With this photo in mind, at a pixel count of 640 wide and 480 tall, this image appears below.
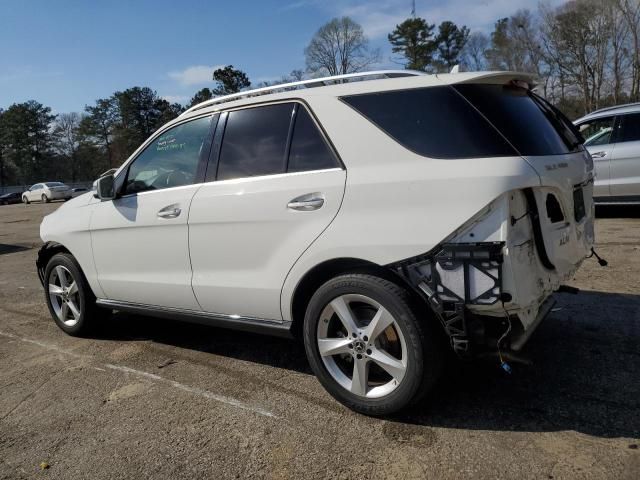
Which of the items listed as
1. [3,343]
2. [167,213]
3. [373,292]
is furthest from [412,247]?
[3,343]

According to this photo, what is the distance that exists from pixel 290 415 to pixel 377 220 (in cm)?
129

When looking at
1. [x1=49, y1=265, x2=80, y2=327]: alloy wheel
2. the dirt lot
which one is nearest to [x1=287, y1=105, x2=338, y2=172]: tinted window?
the dirt lot

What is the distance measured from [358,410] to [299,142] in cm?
166

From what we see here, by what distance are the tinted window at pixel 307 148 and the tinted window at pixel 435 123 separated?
0.33 meters

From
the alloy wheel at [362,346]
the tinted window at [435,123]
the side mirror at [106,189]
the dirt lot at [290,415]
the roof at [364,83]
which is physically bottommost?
the dirt lot at [290,415]

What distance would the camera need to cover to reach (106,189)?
14.2ft

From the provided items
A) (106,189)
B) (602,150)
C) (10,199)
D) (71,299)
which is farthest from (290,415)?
(10,199)

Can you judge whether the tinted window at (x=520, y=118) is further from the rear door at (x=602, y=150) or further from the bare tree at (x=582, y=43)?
the bare tree at (x=582, y=43)

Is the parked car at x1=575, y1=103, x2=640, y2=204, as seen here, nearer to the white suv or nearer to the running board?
the white suv

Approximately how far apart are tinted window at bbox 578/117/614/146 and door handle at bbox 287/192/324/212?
7746 millimetres

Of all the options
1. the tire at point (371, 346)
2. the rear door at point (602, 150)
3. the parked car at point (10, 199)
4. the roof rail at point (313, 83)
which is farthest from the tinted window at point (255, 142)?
the parked car at point (10, 199)

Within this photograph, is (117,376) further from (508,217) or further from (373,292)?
(508,217)

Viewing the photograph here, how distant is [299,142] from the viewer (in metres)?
3.31

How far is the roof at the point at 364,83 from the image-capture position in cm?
292
